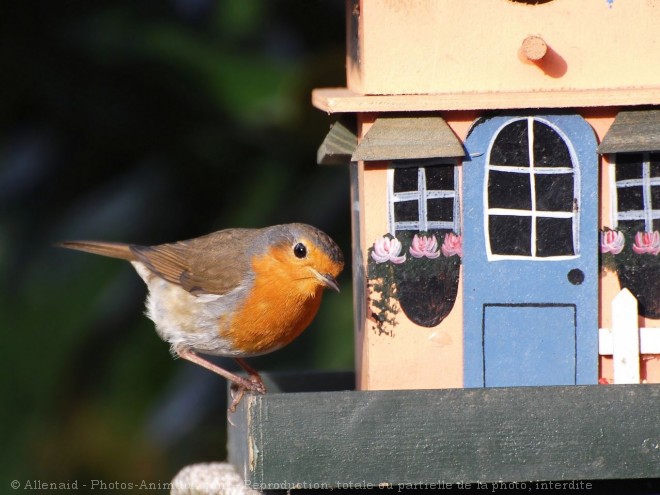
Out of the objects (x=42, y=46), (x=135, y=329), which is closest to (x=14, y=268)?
(x=135, y=329)

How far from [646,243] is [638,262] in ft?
0.23

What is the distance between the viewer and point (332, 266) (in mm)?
4164

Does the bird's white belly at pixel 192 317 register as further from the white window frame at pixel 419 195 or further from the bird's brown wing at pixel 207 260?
the white window frame at pixel 419 195

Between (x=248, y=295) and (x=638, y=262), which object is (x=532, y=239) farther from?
(x=248, y=295)

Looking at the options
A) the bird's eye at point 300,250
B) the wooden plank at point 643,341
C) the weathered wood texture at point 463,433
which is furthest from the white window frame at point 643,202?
the bird's eye at point 300,250

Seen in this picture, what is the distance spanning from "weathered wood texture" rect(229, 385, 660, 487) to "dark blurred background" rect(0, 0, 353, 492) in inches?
87.3

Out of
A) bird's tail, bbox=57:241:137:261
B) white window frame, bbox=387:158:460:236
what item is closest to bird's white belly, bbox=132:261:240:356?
bird's tail, bbox=57:241:137:261

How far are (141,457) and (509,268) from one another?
2606mm

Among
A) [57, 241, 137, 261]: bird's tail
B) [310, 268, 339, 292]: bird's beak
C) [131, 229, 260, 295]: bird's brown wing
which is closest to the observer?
[310, 268, 339, 292]: bird's beak

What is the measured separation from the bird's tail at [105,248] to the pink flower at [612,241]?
2206mm

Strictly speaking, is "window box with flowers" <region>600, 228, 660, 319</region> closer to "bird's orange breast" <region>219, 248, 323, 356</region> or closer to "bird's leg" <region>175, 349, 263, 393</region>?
"bird's orange breast" <region>219, 248, 323, 356</region>

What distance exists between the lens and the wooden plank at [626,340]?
3779 millimetres

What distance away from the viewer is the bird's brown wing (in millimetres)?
4406

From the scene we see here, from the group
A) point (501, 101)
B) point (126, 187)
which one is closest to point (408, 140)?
point (501, 101)
